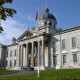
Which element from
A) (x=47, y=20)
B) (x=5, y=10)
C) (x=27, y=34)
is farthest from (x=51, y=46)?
(x=5, y=10)

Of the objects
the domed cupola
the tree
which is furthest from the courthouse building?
the tree

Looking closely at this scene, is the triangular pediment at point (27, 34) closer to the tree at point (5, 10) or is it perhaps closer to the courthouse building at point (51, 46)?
the courthouse building at point (51, 46)

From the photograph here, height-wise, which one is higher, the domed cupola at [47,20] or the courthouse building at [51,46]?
the domed cupola at [47,20]

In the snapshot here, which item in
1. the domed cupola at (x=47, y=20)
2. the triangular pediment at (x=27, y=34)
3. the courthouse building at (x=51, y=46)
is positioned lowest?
the courthouse building at (x=51, y=46)

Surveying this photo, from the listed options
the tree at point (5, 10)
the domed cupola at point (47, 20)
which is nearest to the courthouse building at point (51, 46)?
the domed cupola at point (47, 20)

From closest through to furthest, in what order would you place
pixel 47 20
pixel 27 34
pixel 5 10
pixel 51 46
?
pixel 5 10 < pixel 51 46 < pixel 27 34 < pixel 47 20

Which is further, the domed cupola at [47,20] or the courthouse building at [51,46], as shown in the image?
the domed cupola at [47,20]

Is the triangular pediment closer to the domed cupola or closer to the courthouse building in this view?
the courthouse building

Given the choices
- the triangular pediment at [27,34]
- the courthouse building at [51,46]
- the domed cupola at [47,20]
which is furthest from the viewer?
the domed cupola at [47,20]

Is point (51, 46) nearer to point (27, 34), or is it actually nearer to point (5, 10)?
point (27, 34)

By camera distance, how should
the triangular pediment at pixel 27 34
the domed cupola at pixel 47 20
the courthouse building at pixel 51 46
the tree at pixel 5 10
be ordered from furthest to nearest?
the domed cupola at pixel 47 20 < the triangular pediment at pixel 27 34 < the courthouse building at pixel 51 46 < the tree at pixel 5 10

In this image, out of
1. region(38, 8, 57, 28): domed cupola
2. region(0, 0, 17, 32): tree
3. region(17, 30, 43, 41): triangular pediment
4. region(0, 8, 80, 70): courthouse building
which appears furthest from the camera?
region(38, 8, 57, 28): domed cupola

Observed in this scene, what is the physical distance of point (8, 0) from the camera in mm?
9695

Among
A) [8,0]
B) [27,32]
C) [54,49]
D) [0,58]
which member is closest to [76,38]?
[54,49]
